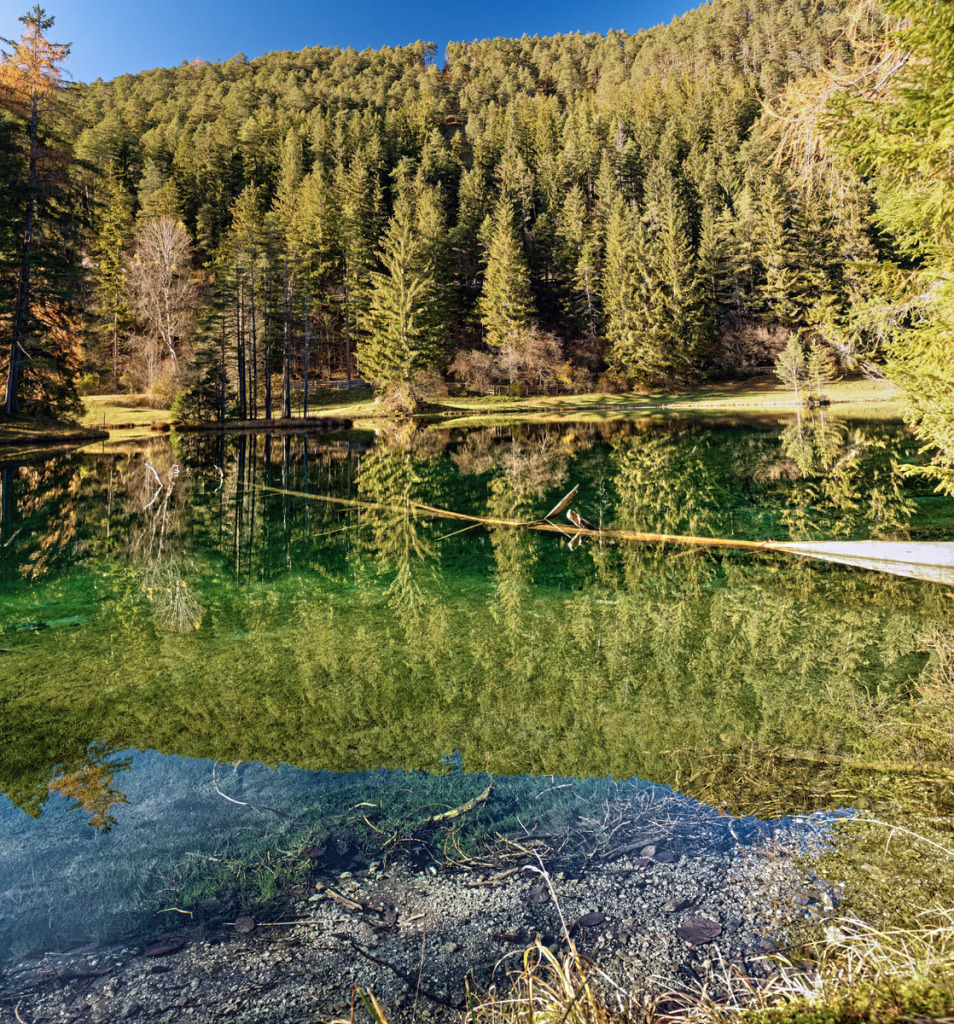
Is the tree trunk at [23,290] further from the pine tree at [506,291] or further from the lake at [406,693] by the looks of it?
the pine tree at [506,291]

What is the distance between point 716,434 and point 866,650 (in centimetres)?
2458

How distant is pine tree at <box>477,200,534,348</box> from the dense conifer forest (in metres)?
0.22

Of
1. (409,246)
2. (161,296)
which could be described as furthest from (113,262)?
(409,246)

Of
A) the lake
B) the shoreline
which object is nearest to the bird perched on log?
the lake

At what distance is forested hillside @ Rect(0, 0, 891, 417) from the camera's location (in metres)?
44.2

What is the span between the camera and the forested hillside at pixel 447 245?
4416 cm

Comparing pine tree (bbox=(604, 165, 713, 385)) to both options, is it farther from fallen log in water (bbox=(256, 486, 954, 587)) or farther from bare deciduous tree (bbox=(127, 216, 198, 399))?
fallen log in water (bbox=(256, 486, 954, 587))

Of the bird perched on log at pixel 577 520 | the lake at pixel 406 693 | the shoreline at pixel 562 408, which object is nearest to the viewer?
the lake at pixel 406 693

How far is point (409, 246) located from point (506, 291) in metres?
10.9

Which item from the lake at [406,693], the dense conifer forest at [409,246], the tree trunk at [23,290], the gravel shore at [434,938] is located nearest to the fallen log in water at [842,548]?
the lake at [406,693]

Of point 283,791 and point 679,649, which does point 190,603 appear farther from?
point 679,649

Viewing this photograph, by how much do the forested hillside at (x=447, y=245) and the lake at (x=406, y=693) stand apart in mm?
A: 26125

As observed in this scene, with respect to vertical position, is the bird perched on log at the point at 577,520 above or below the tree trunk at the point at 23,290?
below

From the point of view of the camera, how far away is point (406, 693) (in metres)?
5.25
